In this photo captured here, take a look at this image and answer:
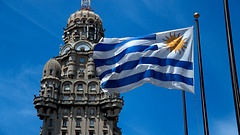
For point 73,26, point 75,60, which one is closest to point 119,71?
point 75,60

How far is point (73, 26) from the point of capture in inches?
4877

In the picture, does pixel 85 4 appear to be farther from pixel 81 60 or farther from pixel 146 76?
pixel 146 76

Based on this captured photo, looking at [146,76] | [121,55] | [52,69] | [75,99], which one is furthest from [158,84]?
[52,69]

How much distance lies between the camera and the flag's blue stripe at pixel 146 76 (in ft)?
81.7

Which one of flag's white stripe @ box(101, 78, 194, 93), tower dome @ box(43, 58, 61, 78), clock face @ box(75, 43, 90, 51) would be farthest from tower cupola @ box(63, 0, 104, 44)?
flag's white stripe @ box(101, 78, 194, 93)

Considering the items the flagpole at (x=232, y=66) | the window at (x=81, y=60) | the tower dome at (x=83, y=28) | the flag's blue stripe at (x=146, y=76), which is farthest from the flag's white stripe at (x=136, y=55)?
the tower dome at (x=83, y=28)

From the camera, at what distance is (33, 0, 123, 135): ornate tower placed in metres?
103

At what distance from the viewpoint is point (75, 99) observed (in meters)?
108

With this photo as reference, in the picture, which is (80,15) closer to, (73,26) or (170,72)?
(73,26)

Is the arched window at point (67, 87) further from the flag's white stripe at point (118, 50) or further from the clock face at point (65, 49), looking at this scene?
the flag's white stripe at point (118, 50)

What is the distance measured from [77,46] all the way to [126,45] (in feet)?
302

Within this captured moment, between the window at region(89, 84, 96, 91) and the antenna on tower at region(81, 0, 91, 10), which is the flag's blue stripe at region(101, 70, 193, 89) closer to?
the window at region(89, 84, 96, 91)

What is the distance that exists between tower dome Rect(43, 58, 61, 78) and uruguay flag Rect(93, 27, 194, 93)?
84102 mm

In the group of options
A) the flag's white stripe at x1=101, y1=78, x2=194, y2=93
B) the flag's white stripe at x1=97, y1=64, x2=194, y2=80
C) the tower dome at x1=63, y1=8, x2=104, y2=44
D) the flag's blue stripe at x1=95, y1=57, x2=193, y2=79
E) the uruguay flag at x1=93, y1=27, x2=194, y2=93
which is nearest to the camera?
the flag's white stripe at x1=101, y1=78, x2=194, y2=93
